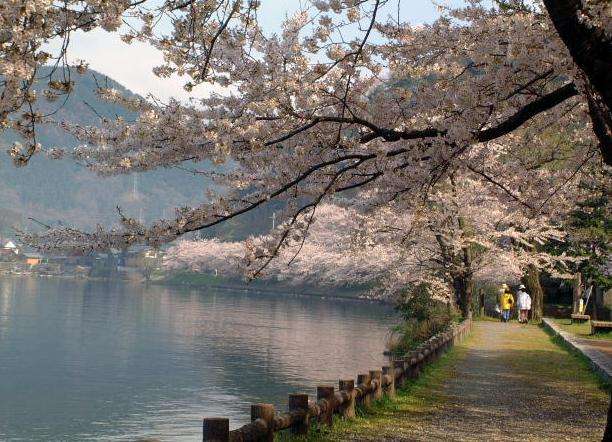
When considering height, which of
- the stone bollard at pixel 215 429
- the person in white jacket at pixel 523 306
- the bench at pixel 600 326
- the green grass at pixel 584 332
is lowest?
the stone bollard at pixel 215 429

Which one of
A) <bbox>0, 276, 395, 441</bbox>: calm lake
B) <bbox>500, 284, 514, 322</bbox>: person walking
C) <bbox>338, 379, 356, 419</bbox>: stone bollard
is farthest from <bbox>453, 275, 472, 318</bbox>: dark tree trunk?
<bbox>338, 379, 356, 419</bbox>: stone bollard

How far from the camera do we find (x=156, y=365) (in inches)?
1129

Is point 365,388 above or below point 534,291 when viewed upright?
below

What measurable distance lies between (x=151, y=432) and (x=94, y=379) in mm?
8312

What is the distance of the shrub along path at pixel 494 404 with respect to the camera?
33.6 ft

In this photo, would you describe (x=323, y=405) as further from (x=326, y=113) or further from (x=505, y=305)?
(x=505, y=305)

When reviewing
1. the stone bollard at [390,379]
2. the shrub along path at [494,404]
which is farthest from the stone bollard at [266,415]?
the stone bollard at [390,379]

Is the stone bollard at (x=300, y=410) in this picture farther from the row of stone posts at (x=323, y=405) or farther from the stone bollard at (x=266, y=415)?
the stone bollard at (x=266, y=415)

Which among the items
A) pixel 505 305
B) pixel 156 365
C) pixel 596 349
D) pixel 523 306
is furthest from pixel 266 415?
pixel 523 306

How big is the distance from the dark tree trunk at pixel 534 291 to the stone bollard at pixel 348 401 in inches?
1215

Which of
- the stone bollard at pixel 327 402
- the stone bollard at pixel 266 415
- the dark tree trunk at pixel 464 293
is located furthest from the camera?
the dark tree trunk at pixel 464 293

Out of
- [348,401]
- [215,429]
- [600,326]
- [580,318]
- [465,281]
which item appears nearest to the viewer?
[215,429]

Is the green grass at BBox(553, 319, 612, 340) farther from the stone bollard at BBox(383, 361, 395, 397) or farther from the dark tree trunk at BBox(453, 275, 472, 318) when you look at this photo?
the stone bollard at BBox(383, 361, 395, 397)

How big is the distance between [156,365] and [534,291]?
20.1 metres
